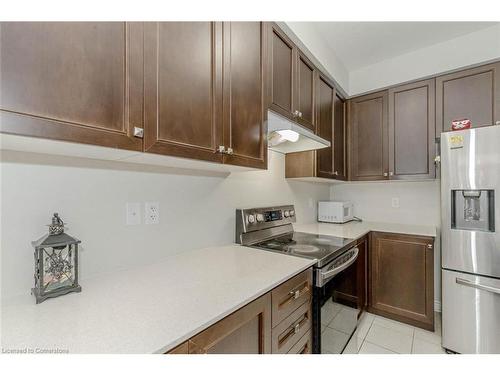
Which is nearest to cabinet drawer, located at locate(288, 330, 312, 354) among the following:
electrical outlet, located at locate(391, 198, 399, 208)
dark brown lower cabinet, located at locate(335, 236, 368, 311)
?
dark brown lower cabinet, located at locate(335, 236, 368, 311)

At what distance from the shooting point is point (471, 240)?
1.69 meters

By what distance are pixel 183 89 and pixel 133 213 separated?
654mm

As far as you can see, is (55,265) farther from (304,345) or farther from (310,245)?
(310,245)

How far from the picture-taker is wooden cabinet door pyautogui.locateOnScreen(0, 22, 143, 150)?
0.62 meters

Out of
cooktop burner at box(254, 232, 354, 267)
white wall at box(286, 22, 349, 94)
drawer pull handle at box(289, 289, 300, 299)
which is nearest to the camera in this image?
drawer pull handle at box(289, 289, 300, 299)

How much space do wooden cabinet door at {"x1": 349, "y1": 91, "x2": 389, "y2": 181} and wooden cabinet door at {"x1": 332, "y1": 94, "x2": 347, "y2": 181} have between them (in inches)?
4.2

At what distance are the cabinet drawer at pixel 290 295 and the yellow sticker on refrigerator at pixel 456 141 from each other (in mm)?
1555

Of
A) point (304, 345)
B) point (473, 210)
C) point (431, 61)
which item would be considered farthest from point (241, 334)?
point (431, 61)

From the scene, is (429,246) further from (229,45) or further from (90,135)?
(90,135)

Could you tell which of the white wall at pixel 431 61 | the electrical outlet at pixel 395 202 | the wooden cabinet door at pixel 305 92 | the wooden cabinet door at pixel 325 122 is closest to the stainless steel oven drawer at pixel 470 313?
the electrical outlet at pixel 395 202

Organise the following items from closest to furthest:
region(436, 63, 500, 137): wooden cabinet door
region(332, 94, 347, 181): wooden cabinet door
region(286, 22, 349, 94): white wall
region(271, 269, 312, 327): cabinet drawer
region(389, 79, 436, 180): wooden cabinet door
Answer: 1. region(271, 269, 312, 327): cabinet drawer
2. region(286, 22, 349, 94): white wall
3. region(436, 63, 500, 137): wooden cabinet door
4. region(389, 79, 436, 180): wooden cabinet door
5. region(332, 94, 347, 181): wooden cabinet door

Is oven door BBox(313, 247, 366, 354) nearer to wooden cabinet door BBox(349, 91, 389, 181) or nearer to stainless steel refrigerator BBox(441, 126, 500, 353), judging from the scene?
stainless steel refrigerator BBox(441, 126, 500, 353)

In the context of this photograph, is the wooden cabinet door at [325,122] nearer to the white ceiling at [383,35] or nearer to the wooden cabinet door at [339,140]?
the wooden cabinet door at [339,140]
